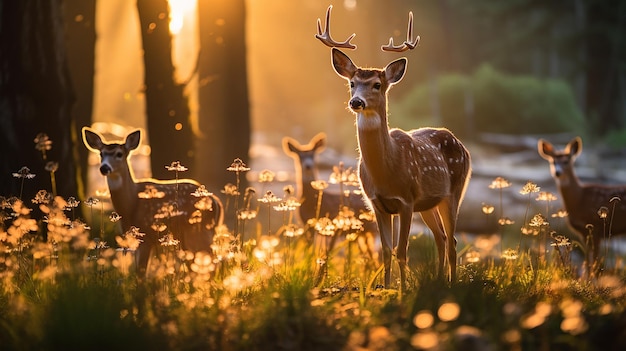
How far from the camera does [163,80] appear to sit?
1148 cm

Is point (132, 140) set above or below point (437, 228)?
above

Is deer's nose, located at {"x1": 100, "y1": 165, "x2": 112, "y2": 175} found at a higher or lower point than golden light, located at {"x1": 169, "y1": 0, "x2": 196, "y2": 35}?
lower

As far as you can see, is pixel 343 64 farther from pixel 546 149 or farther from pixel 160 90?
pixel 546 149

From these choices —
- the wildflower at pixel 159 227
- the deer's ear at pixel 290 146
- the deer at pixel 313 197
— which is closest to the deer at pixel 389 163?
the wildflower at pixel 159 227

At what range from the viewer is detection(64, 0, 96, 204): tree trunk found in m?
13.6

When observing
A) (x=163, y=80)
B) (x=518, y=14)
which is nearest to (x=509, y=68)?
(x=518, y=14)

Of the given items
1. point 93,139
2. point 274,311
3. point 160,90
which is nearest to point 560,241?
point 274,311

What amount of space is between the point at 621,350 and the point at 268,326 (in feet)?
7.06

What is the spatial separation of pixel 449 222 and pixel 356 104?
195cm

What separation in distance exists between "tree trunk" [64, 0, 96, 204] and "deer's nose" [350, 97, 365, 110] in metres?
6.77

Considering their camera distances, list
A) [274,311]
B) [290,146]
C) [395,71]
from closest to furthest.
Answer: [274,311] → [395,71] → [290,146]

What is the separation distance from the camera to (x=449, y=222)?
9031 millimetres

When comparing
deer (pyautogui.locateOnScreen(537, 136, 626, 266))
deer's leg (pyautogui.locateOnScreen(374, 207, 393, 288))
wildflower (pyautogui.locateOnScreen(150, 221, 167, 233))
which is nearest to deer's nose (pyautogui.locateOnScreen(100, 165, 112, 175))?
wildflower (pyautogui.locateOnScreen(150, 221, 167, 233))

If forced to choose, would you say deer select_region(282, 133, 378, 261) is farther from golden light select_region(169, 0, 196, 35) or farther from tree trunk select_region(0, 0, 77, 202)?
tree trunk select_region(0, 0, 77, 202)
